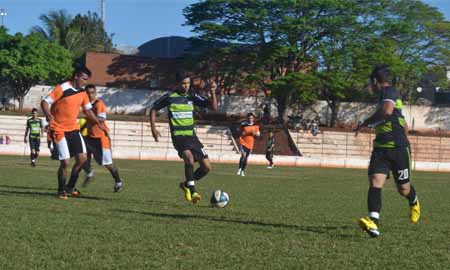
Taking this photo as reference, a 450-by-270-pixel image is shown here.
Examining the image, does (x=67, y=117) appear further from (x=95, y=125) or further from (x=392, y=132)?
(x=392, y=132)

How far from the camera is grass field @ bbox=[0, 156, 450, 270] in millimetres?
5840

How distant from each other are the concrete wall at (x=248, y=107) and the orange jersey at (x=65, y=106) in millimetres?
45943

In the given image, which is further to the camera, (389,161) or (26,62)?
(26,62)

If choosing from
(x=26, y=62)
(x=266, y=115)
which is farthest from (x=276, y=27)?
(x=26, y=62)

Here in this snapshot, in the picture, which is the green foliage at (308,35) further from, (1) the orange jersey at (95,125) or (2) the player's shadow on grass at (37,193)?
(2) the player's shadow on grass at (37,193)

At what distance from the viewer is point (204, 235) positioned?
24.0ft

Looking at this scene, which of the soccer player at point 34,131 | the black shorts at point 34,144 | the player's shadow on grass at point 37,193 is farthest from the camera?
the soccer player at point 34,131

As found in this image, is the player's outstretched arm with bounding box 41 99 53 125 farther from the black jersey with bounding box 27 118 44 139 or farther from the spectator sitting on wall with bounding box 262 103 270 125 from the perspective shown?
the spectator sitting on wall with bounding box 262 103 270 125

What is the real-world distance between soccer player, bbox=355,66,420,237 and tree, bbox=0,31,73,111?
48351mm

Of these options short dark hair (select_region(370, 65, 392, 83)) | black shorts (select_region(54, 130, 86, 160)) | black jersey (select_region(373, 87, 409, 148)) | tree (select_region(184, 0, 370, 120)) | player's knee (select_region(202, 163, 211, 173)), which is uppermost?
tree (select_region(184, 0, 370, 120))

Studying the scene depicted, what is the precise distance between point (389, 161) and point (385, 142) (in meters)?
0.23

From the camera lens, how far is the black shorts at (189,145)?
36.6 ft

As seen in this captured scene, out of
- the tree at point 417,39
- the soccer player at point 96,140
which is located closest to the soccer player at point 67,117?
the soccer player at point 96,140

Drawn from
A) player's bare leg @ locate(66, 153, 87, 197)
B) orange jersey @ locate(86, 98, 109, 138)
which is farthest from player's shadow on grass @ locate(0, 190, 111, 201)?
orange jersey @ locate(86, 98, 109, 138)
